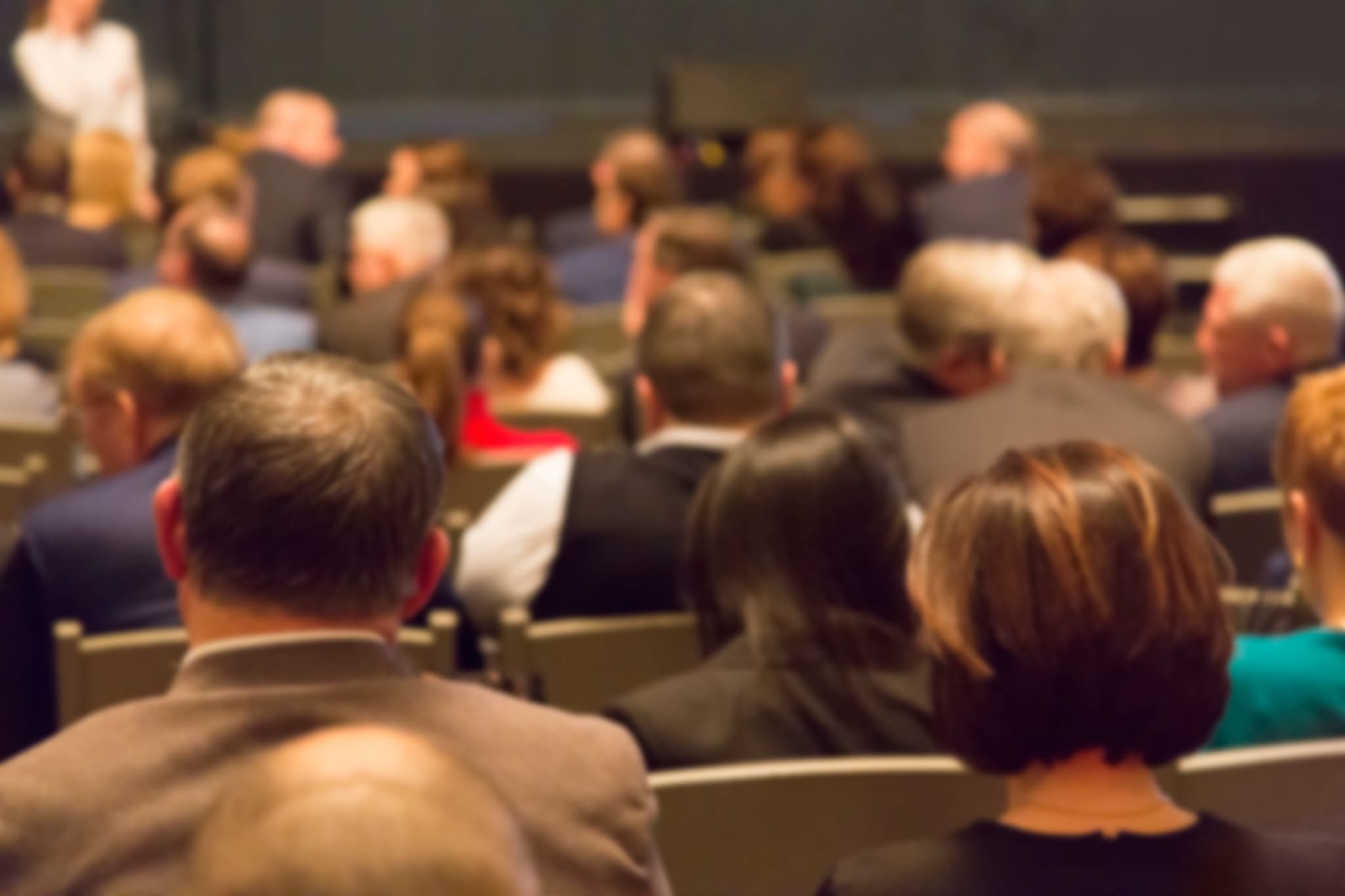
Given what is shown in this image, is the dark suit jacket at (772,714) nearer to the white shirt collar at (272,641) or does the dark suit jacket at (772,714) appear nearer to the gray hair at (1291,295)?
the white shirt collar at (272,641)

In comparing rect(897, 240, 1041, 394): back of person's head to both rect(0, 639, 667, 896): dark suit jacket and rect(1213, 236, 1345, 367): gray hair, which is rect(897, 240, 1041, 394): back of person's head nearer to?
rect(1213, 236, 1345, 367): gray hair

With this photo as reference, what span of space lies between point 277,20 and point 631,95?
240 cm

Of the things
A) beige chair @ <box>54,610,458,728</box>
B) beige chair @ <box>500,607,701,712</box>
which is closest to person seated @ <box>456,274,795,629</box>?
beige chair @ <box>500,607,701,712</box>

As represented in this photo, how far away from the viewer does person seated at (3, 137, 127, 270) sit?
7.81 metres

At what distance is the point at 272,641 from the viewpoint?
180 cm

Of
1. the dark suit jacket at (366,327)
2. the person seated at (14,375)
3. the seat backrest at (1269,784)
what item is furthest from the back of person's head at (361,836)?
the dark suit jacket at (366,327)

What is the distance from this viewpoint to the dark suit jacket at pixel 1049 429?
385cm

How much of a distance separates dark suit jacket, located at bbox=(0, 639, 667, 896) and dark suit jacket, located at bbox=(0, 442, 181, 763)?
1378mm

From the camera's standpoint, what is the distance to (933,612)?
1845 mm

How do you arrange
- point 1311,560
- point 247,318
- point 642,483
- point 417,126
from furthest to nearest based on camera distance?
point 417,126 → point 247,318 → point 642,483 → point 1311,560

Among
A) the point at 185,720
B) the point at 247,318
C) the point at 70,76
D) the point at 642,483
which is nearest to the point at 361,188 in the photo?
the point at 70,76

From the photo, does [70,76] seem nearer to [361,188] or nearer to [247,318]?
[361,188]

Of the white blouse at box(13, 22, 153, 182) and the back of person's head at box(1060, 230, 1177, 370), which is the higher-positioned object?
the white blouse at box(13, 22, 153, 182)

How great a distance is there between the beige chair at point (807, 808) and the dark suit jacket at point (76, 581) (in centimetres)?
127
